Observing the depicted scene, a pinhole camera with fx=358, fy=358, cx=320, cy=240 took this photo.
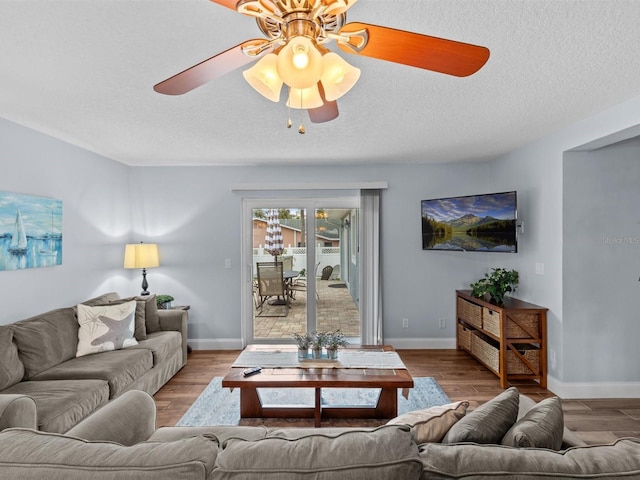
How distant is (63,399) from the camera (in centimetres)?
223

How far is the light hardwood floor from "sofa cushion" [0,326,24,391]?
1.02m

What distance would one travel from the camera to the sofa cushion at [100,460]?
2.87 ft

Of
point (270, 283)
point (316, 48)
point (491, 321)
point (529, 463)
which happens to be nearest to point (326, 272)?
point (270, 283)

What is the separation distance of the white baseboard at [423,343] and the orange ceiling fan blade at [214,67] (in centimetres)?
Result: 399

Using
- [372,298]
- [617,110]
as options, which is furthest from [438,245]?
[617,110]

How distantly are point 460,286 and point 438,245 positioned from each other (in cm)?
74

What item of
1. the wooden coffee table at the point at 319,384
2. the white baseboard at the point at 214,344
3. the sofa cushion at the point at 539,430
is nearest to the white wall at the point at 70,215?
the white baseboard at the point at 214,344

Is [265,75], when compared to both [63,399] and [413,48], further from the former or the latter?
[63,399]

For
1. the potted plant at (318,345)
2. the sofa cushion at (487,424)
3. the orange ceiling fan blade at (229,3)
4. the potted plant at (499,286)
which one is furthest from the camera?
the potted plant at (499,286)

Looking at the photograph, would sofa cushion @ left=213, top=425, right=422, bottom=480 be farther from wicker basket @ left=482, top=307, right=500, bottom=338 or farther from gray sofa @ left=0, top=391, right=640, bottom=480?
wicker basket @ left=482, top=307, right=500, bottom=338

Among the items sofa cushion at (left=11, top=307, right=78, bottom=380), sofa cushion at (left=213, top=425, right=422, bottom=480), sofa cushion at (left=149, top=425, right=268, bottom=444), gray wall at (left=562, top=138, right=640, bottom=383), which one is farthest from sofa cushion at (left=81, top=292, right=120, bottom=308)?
gray wall at (left=562, top=138, right=640, bottom=383)

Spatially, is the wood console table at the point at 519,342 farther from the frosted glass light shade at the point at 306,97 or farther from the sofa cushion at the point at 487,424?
the frosted glass light shade at the point at 306,97

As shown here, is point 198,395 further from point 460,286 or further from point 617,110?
point 617,110

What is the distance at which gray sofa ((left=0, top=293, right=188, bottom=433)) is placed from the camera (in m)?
2.09
